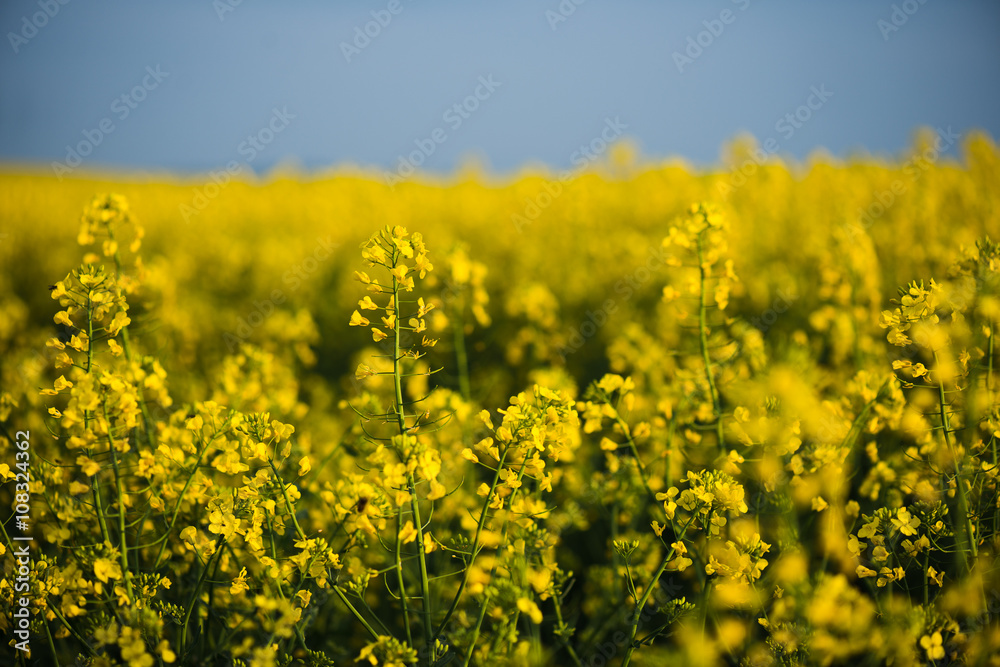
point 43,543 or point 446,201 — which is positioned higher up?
point 446,201

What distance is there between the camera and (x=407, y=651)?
151 cm

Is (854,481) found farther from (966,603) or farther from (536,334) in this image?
(536,334)

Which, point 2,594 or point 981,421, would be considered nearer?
point 2,594

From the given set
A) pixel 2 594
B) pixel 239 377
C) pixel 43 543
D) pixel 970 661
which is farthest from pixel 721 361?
pixel 43 543

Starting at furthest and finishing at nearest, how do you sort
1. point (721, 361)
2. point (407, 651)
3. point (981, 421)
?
point (721, 361), point (981, 421), point (407, 651)

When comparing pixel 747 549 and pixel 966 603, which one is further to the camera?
pixel 966 603

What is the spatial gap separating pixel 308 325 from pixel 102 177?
2683cm

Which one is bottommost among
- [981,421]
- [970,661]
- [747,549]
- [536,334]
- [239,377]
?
[970,661]

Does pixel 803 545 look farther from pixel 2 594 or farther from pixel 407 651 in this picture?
pixel 2 594

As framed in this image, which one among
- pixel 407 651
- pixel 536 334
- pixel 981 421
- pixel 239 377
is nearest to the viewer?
pixel 407 651

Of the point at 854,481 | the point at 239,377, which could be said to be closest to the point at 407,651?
the point at 239,377

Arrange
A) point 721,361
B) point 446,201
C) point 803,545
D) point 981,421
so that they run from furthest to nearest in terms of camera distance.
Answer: point 446,201 → point 721,361 → point 803,545 → point 981,421

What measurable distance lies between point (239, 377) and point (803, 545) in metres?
2.56

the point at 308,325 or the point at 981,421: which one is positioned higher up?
the point at 308,325
